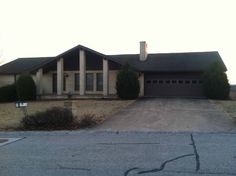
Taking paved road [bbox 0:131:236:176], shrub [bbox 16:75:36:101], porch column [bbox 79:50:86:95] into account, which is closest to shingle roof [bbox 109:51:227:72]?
porch column [bbox 79:50:86:95]

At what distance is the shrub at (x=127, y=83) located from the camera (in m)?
28.5

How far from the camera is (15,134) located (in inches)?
519

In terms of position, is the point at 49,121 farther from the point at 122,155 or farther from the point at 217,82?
the point at 217,82

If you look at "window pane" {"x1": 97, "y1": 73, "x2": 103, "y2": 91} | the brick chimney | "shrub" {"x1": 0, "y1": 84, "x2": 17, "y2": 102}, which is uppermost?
the brick chimney

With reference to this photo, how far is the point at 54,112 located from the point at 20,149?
503cm

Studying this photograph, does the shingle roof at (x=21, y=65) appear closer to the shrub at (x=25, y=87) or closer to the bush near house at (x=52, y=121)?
the shrub at (x=25, y=87)

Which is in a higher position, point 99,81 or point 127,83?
point 99,81

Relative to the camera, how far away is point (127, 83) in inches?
1128

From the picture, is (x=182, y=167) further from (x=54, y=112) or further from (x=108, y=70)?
(x=108, y=70)

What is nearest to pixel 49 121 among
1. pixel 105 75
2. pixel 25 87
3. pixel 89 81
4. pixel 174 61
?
pixel 105 75

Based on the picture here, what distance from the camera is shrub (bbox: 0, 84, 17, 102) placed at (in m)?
31.1

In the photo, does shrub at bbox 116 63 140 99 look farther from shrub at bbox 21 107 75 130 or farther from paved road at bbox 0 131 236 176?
paved road at bbox 0 131 236 176

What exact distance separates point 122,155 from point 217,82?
22.1 meters

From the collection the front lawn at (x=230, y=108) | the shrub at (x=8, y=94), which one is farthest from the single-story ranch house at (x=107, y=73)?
the front lawn at (x=230, y=108)
